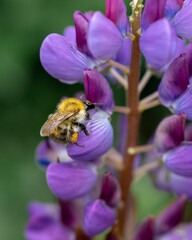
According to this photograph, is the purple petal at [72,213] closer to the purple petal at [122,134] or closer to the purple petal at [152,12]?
the purple petal at [122,134]

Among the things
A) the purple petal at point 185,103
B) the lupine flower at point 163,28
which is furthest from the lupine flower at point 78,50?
the purple petal at point 185,103

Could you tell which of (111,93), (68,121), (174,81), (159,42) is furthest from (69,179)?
(159,42)

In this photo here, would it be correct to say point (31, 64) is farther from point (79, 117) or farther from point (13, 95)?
point (79, 117)

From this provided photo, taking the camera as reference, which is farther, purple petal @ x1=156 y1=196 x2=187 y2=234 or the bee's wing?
purple petal @ x1=156 y1=196 x2=187 y2=234

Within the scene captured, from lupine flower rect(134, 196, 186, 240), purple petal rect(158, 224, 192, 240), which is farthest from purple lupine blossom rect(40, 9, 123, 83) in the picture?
purple petal rect(158, 224, 192, 240)

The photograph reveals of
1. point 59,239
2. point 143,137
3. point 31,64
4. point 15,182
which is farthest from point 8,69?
point 59,239

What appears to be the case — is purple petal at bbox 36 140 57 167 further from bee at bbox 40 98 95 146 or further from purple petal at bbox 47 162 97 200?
bee at bbox 40 98 95 146
